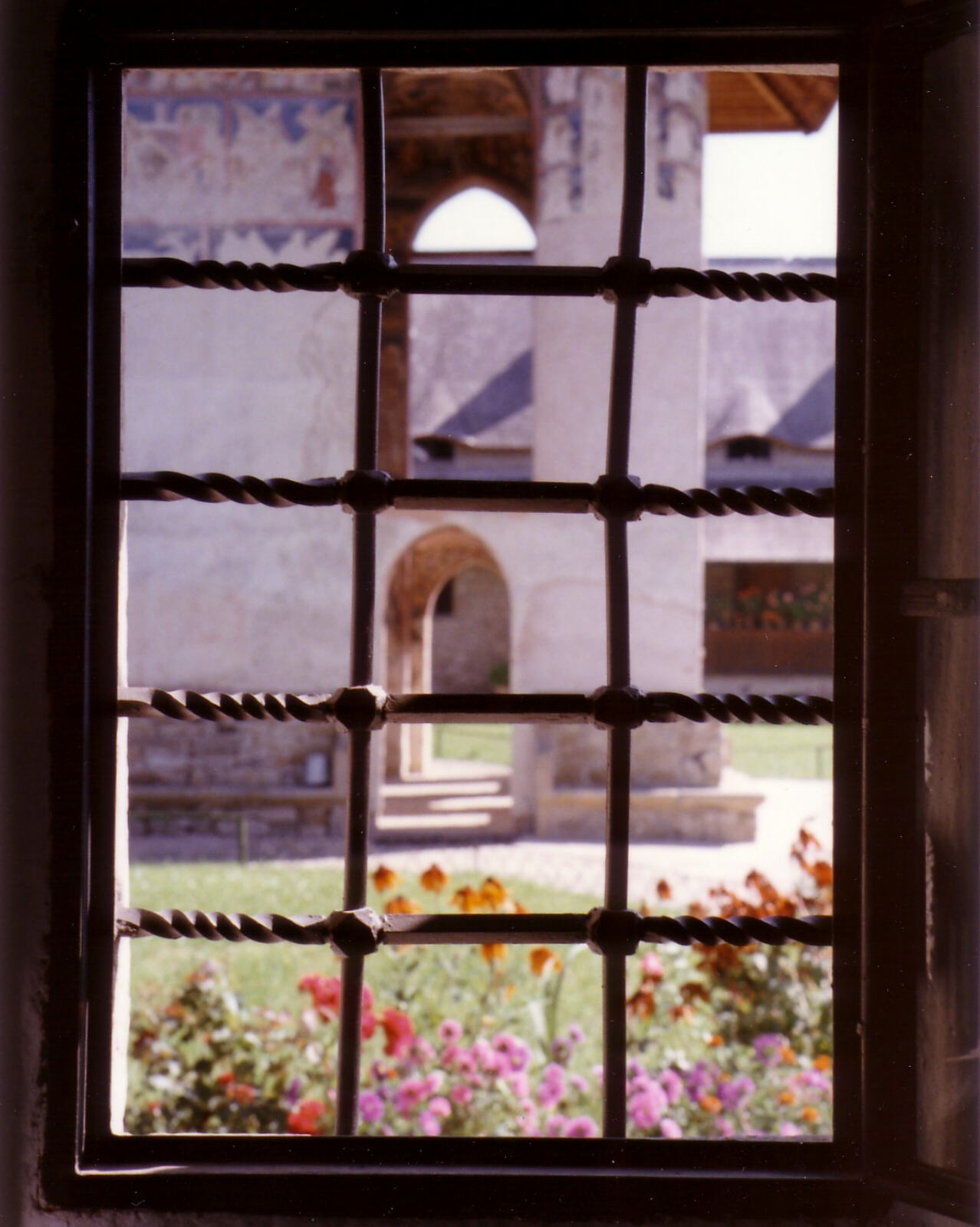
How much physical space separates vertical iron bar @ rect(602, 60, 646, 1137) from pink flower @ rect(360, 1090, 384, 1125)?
132 cm

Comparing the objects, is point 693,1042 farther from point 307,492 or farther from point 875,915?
point 307,492

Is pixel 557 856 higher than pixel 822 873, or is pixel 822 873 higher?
pixel 822 873

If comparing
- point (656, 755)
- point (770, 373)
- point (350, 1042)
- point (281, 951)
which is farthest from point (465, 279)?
point (770, 373)

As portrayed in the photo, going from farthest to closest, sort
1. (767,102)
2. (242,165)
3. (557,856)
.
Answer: (767,102) < (242,165) < (557,856)

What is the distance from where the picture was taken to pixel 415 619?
44.1ft

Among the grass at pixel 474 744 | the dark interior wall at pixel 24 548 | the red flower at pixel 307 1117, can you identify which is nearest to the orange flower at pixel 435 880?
the red flower at pixel 307 1117

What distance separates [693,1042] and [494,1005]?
0.76 m

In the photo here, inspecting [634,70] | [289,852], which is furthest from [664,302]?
[634,70]

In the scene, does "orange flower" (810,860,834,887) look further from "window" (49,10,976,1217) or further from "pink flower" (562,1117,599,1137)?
"window" (49,10,976,1217)

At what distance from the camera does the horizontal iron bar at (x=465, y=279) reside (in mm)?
1211

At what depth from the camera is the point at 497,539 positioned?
8.77m

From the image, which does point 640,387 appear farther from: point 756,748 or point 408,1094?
point 756,748

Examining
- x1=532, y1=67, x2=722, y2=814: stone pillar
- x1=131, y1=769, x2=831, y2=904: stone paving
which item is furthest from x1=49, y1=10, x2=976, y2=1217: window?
x1=532, y1=67, x2=722, y2=814: stone pillar

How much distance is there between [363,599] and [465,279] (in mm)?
376
